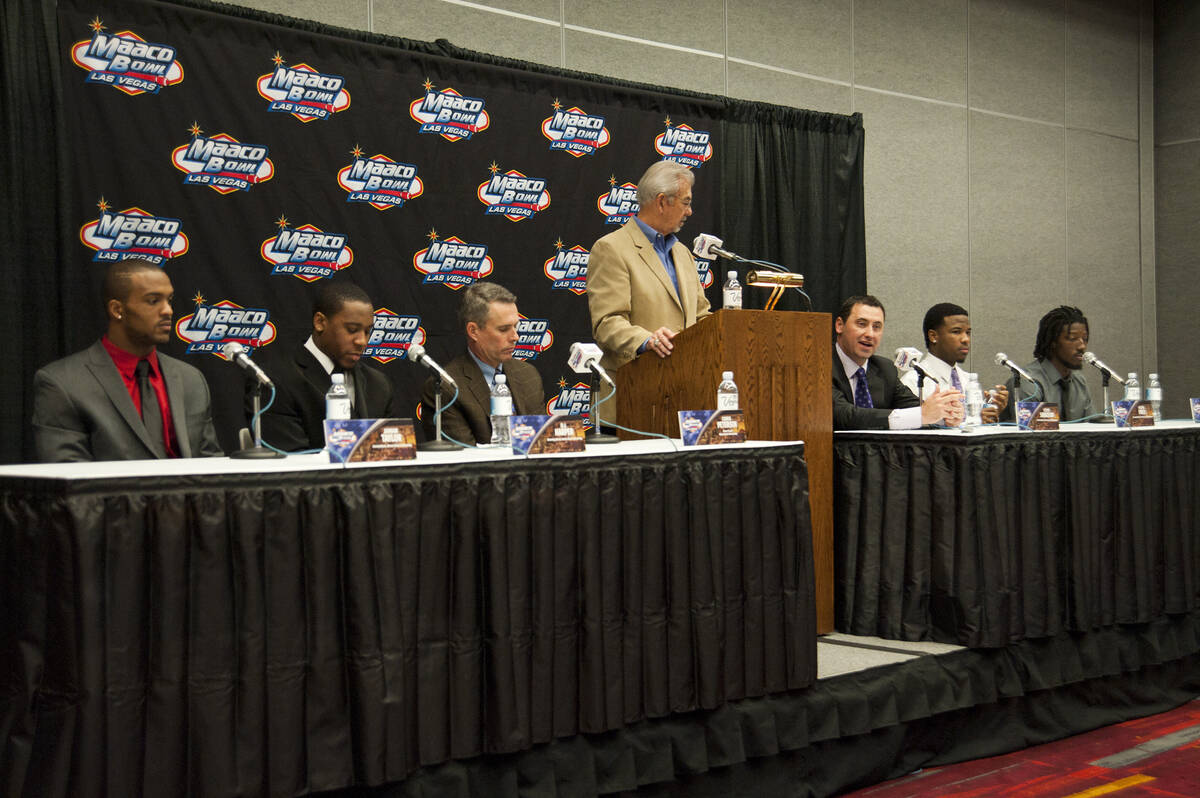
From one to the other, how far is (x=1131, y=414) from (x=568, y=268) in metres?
2.45

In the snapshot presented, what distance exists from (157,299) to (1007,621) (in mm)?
2689

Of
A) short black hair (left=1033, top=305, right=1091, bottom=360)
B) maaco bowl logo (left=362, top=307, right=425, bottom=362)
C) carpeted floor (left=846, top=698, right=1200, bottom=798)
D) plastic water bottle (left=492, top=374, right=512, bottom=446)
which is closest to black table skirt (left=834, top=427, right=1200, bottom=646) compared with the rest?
carpeted floor (left=846, top=698, right=1200, bottom=798)

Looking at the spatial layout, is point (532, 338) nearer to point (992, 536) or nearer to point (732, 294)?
point (732, 294)

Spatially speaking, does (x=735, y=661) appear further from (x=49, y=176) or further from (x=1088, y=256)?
(x=1088, y=256)

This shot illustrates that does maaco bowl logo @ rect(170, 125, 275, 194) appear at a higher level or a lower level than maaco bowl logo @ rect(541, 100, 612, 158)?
lower

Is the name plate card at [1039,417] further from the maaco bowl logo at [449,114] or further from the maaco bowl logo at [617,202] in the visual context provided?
the maaco bowl logo at [449,114]

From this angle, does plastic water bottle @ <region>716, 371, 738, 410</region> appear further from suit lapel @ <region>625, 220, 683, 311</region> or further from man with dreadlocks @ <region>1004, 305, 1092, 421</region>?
man with dreadlocks @ <region>1004, 305, 1092, 421</region>

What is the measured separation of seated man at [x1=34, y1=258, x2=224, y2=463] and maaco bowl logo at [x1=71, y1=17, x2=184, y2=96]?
114 centimetres

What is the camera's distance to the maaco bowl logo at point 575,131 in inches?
186

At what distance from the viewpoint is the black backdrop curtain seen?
3516mm

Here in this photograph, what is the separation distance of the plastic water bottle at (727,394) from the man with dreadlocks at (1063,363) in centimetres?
250

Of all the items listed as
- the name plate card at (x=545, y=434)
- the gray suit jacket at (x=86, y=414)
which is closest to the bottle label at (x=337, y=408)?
the name plate card at (x=545, y=434)

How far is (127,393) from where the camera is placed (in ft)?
9.05

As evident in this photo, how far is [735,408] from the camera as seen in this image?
268 centimetres
